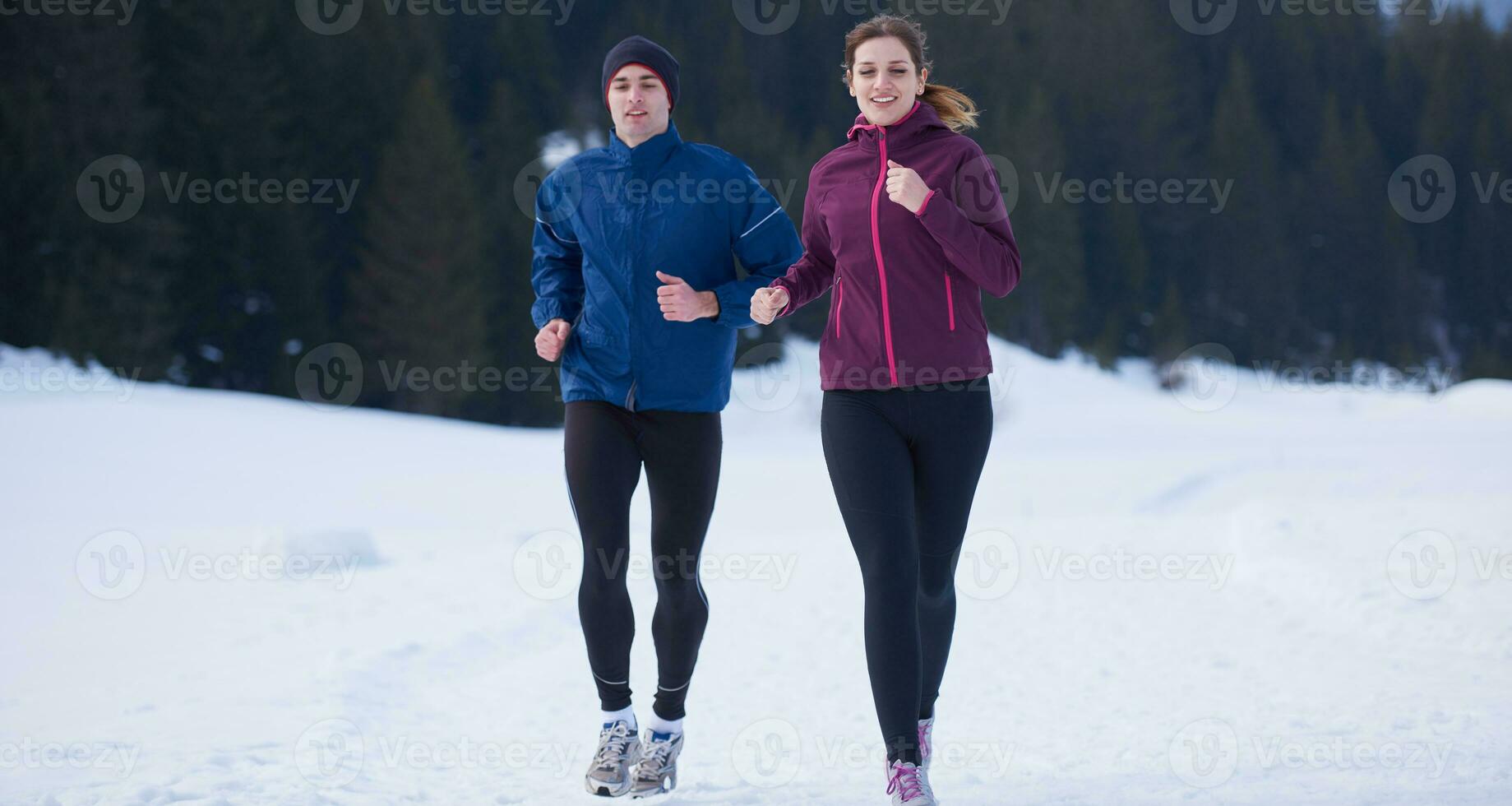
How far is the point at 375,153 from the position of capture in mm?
27859

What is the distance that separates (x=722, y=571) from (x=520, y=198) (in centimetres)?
2249

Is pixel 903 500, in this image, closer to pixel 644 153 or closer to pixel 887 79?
pixel 887 79

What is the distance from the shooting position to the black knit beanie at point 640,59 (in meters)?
3.33

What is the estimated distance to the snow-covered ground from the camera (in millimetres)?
3502

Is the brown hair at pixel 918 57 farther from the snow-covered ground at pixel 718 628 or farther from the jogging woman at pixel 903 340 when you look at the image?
the snow-covered ground at pixel 718 628

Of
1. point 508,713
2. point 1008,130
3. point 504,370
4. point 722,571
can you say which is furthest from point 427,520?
point 1008,130

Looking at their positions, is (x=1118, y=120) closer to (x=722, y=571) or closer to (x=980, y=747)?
(x=722, y=571)

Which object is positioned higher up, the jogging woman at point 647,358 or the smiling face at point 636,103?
the smiling face at point 636,103

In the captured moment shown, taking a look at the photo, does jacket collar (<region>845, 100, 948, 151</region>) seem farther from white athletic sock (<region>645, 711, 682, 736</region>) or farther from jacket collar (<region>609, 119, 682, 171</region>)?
white athletic sock (<region>645, 711, 682, 736</region>)

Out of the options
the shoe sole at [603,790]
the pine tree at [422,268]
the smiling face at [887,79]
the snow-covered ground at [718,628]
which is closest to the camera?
the smiling face at [887,79]

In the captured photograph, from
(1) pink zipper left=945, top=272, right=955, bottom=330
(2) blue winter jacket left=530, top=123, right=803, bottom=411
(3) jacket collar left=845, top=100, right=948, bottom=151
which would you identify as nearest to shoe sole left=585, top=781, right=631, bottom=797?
(2) blue winter jacket left=530, top=123, right=803, bottom=411

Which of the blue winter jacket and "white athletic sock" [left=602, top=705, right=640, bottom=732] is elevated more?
the blue winter jacket

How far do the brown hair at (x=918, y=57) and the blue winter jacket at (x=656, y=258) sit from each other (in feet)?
1.49

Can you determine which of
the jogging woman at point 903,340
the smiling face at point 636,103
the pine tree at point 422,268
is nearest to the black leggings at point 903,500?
the jogging woman at point 903,340
